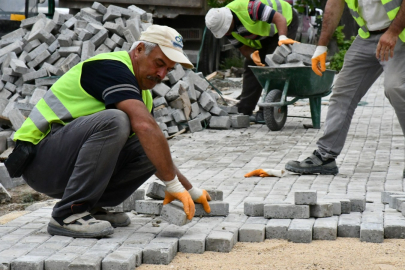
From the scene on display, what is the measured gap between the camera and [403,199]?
4.19 meters

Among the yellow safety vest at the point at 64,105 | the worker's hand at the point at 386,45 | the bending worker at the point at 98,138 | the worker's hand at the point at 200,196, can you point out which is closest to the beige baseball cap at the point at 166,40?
the bending worker at the point at 98,138

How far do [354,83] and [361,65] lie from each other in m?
0.17

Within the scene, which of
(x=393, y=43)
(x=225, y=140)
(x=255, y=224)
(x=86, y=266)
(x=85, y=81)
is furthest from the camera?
(x=225, y=140)

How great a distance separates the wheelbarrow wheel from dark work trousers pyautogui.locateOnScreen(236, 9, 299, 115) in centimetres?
71

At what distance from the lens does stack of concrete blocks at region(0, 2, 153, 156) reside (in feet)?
29.0

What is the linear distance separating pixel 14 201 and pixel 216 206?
2.28 metres

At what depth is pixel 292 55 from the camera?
8.33 metres

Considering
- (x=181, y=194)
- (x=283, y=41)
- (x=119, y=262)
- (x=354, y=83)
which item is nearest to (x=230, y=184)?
(x=354, y=83)

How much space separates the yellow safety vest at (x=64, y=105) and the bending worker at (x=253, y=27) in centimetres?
485

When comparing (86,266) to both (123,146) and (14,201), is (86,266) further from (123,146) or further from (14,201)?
(14,201)

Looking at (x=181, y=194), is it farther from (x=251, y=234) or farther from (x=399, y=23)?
(x=399, y=23)

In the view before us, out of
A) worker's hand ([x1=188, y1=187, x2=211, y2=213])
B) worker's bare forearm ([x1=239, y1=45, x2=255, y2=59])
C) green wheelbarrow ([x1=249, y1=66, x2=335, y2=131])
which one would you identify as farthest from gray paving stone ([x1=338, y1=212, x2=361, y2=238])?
worker's bare forearm ([x1=239, y1=45, x2=255, y2=59])

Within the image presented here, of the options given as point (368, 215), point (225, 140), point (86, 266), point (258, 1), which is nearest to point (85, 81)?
point (86, 266)

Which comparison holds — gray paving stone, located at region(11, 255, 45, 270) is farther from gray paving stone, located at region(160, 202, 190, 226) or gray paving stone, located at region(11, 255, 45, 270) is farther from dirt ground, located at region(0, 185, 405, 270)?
gray paving stone, located at region(160, 202, 190, 226)
